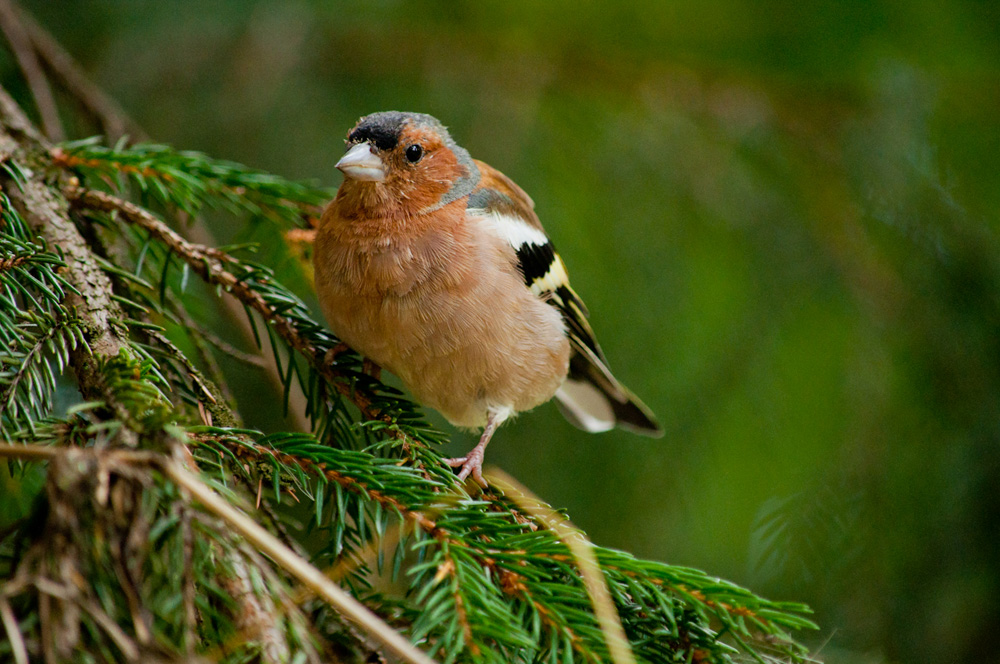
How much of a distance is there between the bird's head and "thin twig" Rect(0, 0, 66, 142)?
1.09 m

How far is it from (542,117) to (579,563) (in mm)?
2787

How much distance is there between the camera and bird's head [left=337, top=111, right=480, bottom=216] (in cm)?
255

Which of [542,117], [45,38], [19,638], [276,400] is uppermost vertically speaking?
[542,117]

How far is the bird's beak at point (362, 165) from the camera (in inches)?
97.4

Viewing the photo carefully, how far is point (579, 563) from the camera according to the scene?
1421 millimetres

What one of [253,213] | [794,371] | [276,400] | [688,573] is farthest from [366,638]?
[794,371]

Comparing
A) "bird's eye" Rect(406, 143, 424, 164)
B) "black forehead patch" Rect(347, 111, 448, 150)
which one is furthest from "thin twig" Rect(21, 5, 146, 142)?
"bird's eye" Rect(406, 143, 424, 164)

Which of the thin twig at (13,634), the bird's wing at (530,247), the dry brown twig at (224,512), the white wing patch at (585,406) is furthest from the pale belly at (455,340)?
the thin twig at (13,634)

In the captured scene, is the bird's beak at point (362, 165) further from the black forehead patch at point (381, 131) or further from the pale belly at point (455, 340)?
the pale belly at point (455, 340)

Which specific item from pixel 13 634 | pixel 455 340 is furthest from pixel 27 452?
pixel 455 340

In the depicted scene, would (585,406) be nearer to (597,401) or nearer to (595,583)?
(597,401)

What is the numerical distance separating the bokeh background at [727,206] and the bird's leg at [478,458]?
2.20ft

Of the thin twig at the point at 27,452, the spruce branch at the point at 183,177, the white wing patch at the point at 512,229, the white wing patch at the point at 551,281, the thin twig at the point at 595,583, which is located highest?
the white wing patch at the point at 512,229

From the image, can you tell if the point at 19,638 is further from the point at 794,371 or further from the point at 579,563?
the point at 794,371
